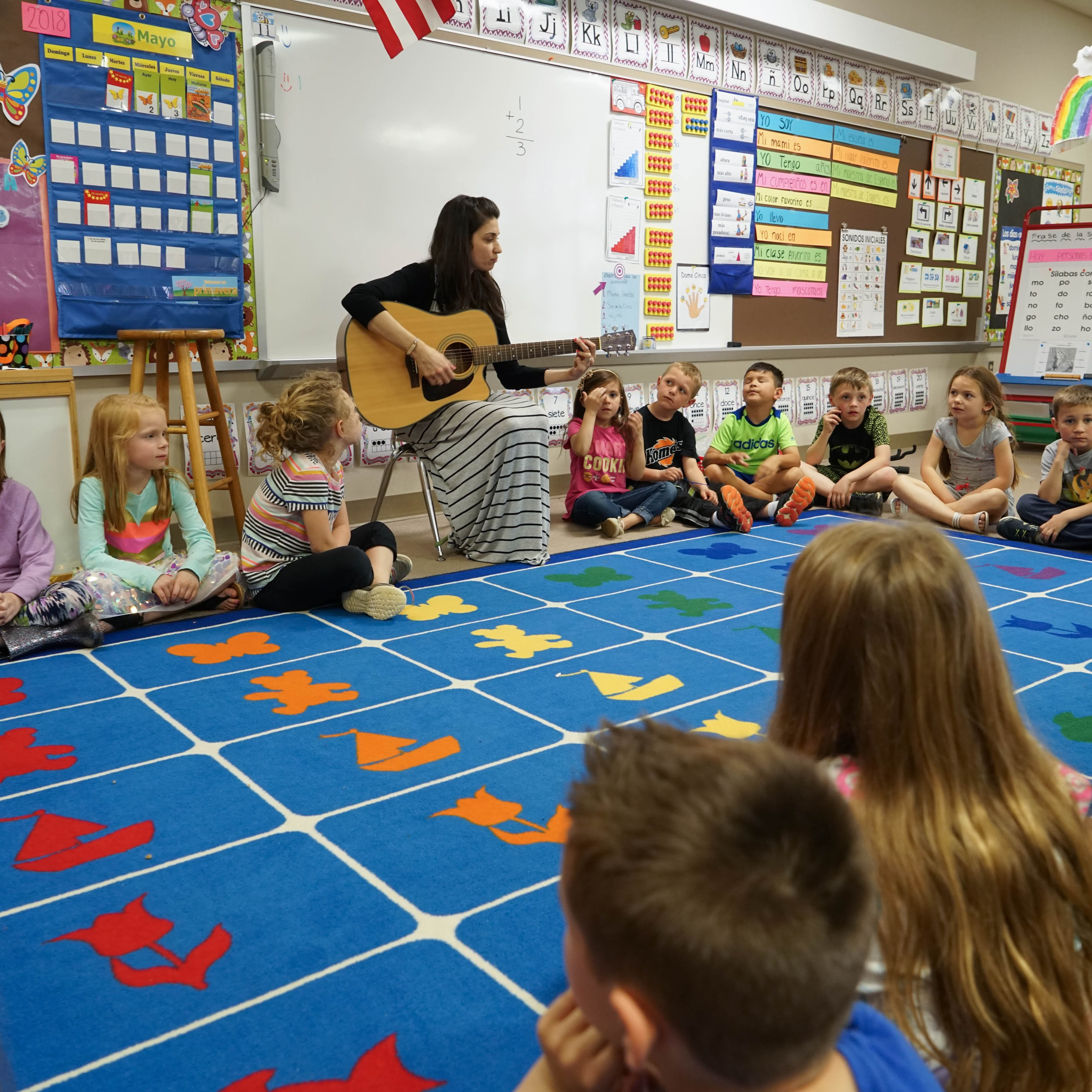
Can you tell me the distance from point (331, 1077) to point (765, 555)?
2569 millimetres

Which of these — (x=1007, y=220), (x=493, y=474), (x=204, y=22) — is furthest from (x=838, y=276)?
(x=204, y=22)

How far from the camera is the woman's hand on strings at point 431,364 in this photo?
10.5 ft

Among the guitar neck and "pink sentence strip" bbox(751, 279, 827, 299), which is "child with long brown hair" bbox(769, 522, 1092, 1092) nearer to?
the guitar neck

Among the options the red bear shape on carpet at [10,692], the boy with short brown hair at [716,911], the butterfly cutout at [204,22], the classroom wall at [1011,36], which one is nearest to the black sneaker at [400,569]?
the red bear shape on carpet at [10,692]

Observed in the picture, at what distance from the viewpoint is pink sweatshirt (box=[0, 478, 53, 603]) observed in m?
2.44

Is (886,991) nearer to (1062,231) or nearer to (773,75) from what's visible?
(773,75)

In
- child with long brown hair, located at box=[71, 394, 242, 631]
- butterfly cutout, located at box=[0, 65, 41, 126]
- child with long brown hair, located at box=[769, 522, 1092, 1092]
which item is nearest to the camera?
child with long brown hair, located at box=[769, 522, 1092, 1092]

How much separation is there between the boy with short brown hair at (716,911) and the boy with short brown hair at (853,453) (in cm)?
366

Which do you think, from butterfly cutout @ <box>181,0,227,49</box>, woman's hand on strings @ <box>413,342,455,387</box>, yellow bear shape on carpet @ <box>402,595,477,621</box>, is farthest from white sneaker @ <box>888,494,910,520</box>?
butterfly cutout @ <box>181,0,227,49</box>

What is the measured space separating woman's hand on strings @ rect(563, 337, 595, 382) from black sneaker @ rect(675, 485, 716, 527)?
603mm

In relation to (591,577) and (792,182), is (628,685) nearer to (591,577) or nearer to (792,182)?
(591,577)

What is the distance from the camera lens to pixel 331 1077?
102cm

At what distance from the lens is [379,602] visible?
2611 mm

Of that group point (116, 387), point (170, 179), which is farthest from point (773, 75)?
point (116, 387)
